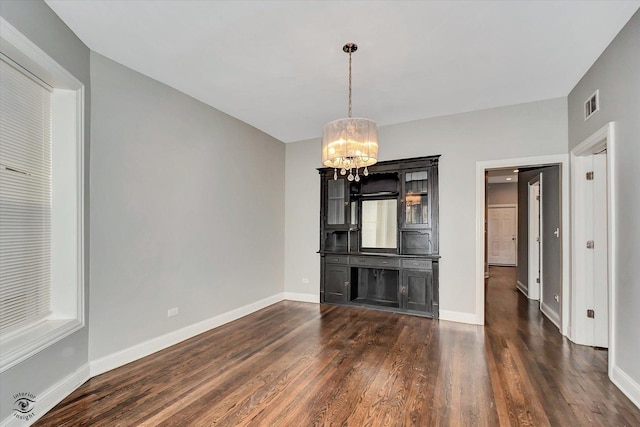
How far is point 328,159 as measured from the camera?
2.93m

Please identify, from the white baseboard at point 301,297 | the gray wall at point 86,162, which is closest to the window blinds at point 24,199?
the gray wall at point 86,162

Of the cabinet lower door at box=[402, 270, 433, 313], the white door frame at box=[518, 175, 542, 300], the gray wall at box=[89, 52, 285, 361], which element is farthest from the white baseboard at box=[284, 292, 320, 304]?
the white door frame at box=[518, 175, 542, 300]

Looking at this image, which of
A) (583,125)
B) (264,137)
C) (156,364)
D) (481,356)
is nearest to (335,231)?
(264,137)

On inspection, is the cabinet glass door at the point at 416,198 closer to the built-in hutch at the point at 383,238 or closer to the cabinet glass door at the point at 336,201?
the built-in hutch at the point at 383,238

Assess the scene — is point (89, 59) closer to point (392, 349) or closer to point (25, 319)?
point (25, 319)

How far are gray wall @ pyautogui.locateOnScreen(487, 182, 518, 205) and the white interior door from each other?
205 mm

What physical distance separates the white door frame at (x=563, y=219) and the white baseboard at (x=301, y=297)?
2.58m

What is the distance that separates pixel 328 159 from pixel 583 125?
9.48 ft

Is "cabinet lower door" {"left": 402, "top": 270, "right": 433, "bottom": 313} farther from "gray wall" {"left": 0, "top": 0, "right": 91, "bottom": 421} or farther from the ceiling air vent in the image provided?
"gray wall" {"left": 0, "top": 0, "right": 91, "bottom": 421}

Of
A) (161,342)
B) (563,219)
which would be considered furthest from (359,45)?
(161,342)

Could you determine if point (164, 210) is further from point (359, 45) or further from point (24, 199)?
point (359, 45)

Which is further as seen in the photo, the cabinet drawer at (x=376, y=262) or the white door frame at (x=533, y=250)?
the white door frame at (x=533, y=250)

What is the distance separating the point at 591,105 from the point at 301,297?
4799mm

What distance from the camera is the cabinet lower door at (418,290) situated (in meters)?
4.39
